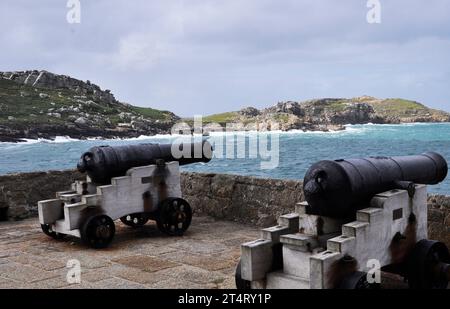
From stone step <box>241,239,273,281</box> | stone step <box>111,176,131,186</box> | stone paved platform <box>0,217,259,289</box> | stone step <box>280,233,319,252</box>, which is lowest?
stone paved platform <box>0,217,259,289</box>

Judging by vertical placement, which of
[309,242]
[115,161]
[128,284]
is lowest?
[128,284]

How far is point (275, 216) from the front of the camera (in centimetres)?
774

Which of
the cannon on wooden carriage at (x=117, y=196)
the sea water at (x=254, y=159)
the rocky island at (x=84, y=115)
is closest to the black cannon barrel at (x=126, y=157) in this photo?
the cannon on wooden carriage at (x=117, y=196)

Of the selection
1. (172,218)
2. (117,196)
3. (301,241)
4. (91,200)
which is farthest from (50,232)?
(301,241)

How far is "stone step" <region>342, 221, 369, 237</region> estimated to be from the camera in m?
4.27

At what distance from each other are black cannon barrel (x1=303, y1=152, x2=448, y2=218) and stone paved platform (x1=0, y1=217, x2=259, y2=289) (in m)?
1.38

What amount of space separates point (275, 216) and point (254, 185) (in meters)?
0.60

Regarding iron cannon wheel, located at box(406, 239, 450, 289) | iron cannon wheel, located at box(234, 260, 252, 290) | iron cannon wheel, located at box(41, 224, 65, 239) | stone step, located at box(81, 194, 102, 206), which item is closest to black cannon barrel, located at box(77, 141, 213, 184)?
stone step, located at box(81, 194, 102, 206)

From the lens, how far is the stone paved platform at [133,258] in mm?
5426

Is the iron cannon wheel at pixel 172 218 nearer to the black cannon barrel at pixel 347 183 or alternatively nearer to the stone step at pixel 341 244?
the black cannon barrel at pixel 347 183

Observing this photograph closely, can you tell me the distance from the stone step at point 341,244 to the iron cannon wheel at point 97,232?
3604mm

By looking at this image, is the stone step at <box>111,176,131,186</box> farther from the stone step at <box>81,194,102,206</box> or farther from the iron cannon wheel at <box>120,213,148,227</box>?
the iron cannon wheel at <box>120,213,148,227</box>
